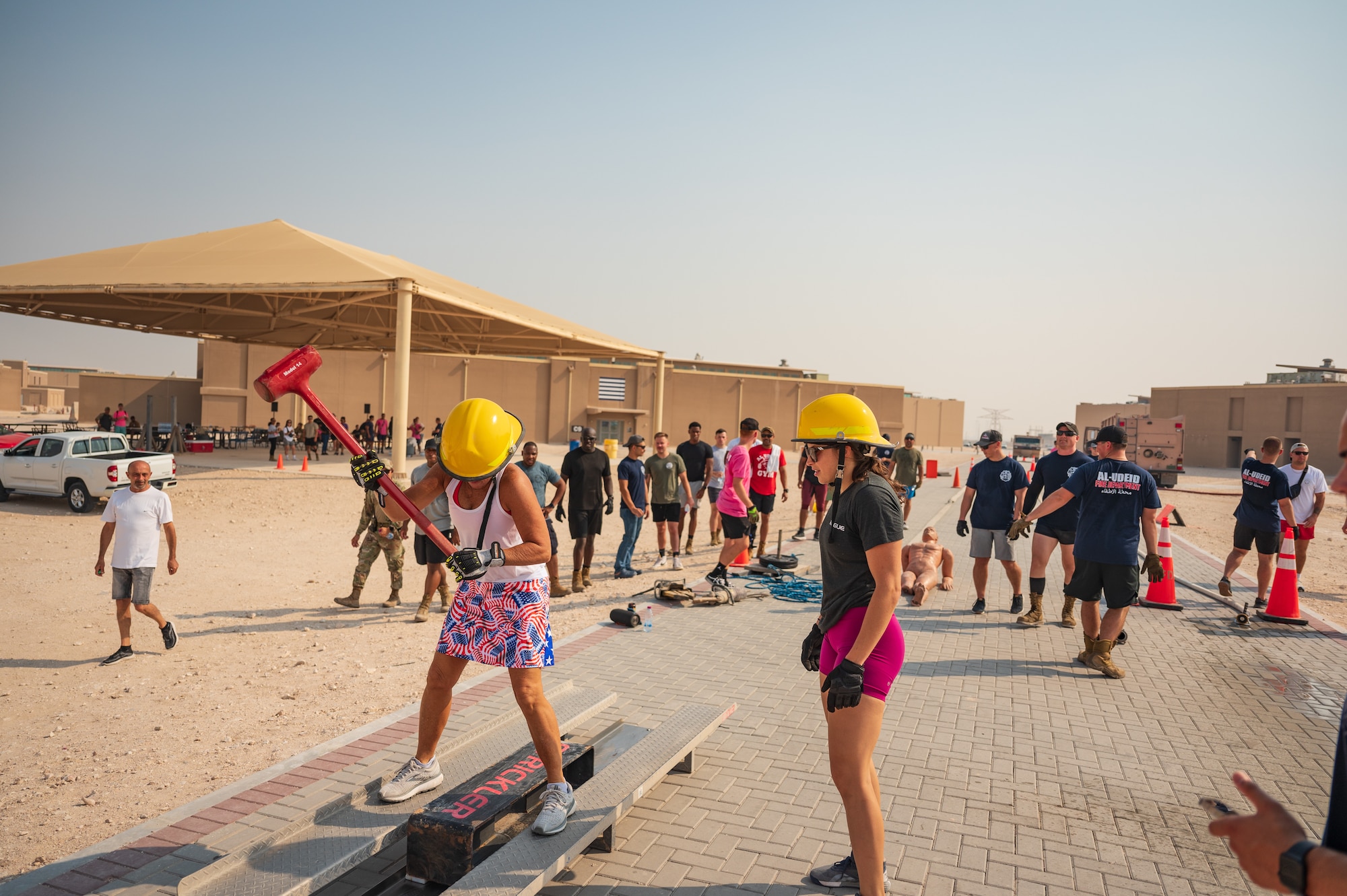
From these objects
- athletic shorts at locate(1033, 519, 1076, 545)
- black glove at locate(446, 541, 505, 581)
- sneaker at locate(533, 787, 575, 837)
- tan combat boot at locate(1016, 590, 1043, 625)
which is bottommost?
tan combat boot at locate(1016, 590, 1043, 625)

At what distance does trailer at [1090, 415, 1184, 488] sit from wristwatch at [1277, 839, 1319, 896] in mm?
37458

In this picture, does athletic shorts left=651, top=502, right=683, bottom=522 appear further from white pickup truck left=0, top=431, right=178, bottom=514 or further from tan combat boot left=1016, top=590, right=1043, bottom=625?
white pickup truck left=0, top=431, right=178, bottom=514

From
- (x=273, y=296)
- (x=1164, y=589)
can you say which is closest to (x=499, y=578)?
(x=1164, y=589)

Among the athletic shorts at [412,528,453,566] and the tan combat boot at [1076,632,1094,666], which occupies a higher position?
the athletic shorts at [412,528,453,566]

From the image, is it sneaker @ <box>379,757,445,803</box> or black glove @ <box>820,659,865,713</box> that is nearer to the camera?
black glove @ <box>820,659,865,713</box>

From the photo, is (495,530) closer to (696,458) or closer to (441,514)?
(441,514)

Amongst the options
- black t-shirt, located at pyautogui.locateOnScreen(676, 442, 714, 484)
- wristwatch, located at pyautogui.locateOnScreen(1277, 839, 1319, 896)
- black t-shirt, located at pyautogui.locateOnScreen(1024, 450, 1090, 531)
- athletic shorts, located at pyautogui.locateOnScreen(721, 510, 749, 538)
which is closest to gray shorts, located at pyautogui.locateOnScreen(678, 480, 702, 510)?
black t-shirt, located at pyautogui.locateOnScreen(676, 442, 714, 484)

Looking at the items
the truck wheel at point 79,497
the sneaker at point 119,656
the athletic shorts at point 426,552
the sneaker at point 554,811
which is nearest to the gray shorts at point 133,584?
the sneaker at point 119,656

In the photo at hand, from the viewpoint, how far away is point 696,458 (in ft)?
43.2

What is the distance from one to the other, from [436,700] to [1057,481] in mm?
7566

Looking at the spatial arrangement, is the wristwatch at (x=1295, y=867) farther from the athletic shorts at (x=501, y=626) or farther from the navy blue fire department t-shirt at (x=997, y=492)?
the navy blue fire department t-shirt at (x=997, y=492)

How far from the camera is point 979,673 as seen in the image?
23.0 feet

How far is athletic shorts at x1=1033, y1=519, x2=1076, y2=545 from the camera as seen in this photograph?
8.68m

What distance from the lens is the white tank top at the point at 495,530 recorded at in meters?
3.74
